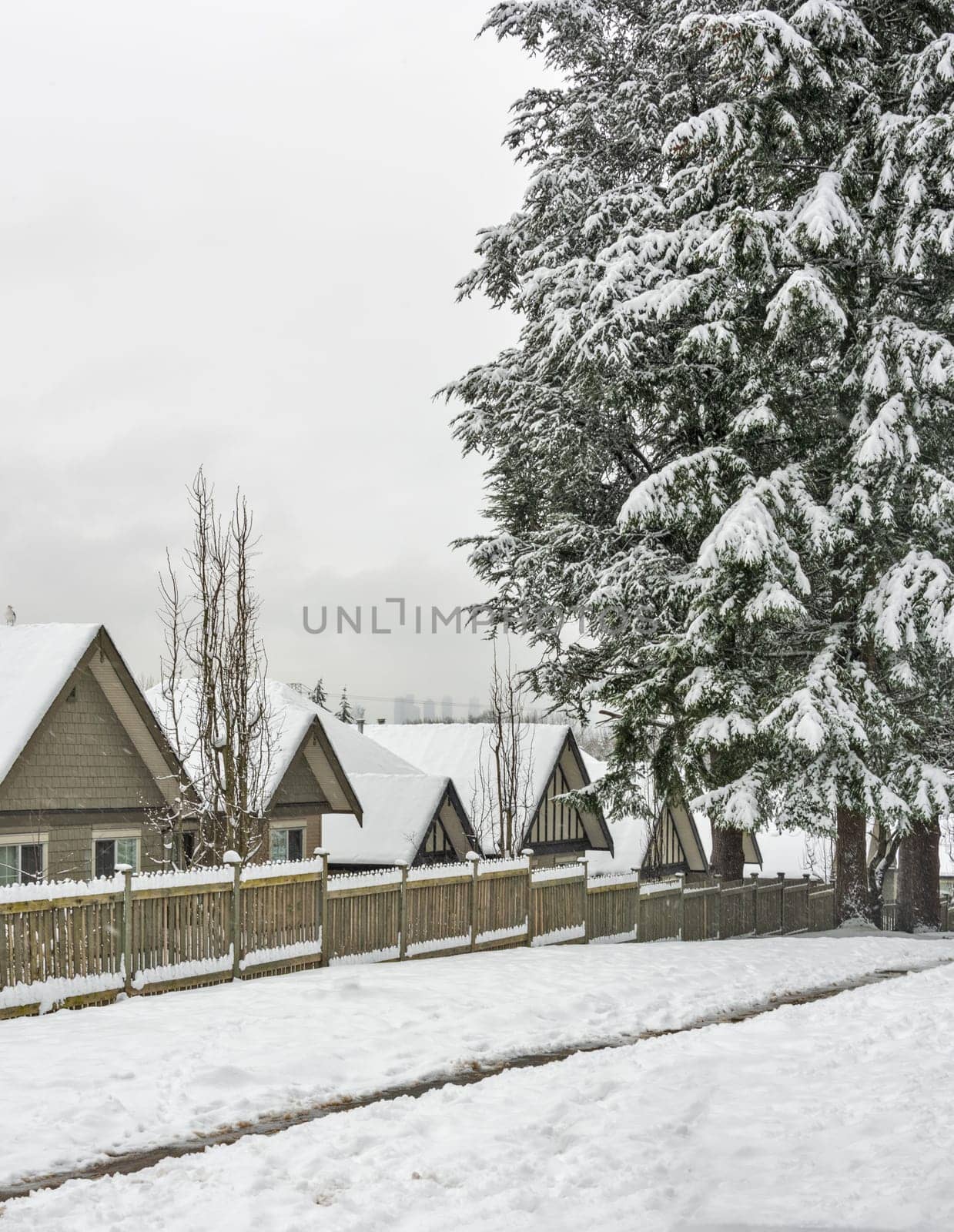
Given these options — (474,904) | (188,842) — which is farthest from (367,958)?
(188,842)

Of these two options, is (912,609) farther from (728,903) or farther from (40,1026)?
(40,1026)

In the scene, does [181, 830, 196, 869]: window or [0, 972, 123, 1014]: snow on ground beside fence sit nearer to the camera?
[0, 972, 123, 1014]: snow on ground beside fence

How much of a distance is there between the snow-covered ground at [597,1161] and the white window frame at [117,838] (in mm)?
14009

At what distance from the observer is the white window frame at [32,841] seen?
20328mm

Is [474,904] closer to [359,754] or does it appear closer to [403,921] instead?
[403,921]

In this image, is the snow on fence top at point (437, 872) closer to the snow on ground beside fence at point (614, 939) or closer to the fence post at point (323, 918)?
the fence post at point (323, 918)

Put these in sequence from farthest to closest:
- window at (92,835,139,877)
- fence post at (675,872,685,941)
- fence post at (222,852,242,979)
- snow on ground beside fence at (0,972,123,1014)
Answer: window at (92,835,139,877), fence post at (675,872,685,941), fence post at (222,852,242,979), snow on ground beside fence at (0,972,123,1014)

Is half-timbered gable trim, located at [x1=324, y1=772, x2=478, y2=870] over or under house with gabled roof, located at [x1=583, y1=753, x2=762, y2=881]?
over

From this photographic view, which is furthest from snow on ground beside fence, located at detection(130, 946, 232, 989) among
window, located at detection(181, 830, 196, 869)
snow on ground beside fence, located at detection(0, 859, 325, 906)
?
window, located at detection(181, 830, 196, 869)

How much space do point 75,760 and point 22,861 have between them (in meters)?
1.83

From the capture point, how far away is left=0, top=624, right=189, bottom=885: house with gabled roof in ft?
66.5

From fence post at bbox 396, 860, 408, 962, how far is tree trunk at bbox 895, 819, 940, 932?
43.9ft

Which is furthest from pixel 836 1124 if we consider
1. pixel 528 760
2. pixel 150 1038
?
pixel 528 760

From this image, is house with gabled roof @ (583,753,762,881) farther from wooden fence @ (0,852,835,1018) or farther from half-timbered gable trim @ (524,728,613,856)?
wooden fence @ (0,852,835,1018)
